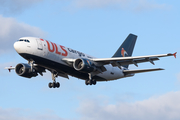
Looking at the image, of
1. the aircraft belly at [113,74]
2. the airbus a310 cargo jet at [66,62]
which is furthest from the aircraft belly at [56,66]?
the aircraft belly at [113,74]

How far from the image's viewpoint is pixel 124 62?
50.2 metres

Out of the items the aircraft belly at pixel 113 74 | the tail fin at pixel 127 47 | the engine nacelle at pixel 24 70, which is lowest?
the aircraft belly at pixel 113 74

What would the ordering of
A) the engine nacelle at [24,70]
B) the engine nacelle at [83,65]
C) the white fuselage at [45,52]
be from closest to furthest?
the white fuselage at [45,52] → the engine nacelle at [83,65] → the engine nacelle at [24,70]

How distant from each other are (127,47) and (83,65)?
52.1ft

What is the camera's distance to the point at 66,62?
48.7 m

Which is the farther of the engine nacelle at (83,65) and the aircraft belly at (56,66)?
the engine nacelle at (83,65)

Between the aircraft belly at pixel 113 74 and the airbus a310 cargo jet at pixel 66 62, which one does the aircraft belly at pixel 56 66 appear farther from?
the aircraft belly at pixel 113 74

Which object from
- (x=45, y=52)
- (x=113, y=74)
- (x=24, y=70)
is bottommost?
(x=113, y=74)

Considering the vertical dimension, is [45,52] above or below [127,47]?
below

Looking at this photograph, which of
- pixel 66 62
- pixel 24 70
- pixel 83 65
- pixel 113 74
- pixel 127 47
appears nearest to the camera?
pixel 83 65

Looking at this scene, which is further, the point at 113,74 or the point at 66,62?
the point at 113,74

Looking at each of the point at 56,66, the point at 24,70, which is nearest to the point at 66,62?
the point at 56,66

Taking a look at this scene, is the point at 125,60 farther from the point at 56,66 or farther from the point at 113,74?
the point at 56,66

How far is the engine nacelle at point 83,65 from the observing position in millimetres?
48438
